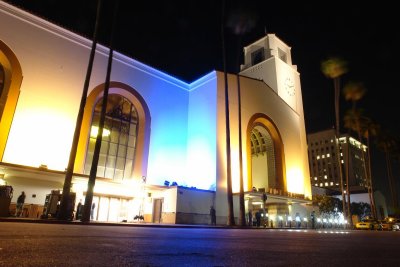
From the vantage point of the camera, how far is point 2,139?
1902cm

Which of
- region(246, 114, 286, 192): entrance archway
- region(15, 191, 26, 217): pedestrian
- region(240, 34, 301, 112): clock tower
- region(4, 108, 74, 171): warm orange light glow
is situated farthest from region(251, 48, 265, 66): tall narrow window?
region(15, 191, 26, 217): pedestrian

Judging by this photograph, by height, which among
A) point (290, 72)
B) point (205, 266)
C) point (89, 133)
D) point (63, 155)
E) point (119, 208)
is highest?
point (290, 72)

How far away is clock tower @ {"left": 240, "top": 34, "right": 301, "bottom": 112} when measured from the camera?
4000 cm

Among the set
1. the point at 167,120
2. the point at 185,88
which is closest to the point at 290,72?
the point at 185,88

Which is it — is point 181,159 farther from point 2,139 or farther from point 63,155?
point 2,139

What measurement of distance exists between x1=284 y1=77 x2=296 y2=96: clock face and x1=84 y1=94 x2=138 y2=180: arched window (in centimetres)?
2267

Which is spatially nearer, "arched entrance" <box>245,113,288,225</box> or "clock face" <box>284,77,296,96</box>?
"arched entrance" <box>245,113,288,225</box>

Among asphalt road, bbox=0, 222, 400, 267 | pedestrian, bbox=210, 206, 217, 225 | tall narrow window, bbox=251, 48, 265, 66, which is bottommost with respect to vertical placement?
asphalt road, bbox=0, 222, 400, 267

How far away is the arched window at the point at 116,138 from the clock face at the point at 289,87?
893 inches

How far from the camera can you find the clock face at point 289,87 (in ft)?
136

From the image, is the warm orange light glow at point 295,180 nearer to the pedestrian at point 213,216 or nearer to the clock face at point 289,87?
the clock face at point 289,87

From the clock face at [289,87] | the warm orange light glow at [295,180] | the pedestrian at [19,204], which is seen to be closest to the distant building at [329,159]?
the clock face at [289,87]

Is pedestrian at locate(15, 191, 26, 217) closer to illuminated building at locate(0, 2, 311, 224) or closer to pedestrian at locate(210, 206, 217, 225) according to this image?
illuminated building at locate(0, 2, 311, 224)

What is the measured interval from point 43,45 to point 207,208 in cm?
1829
